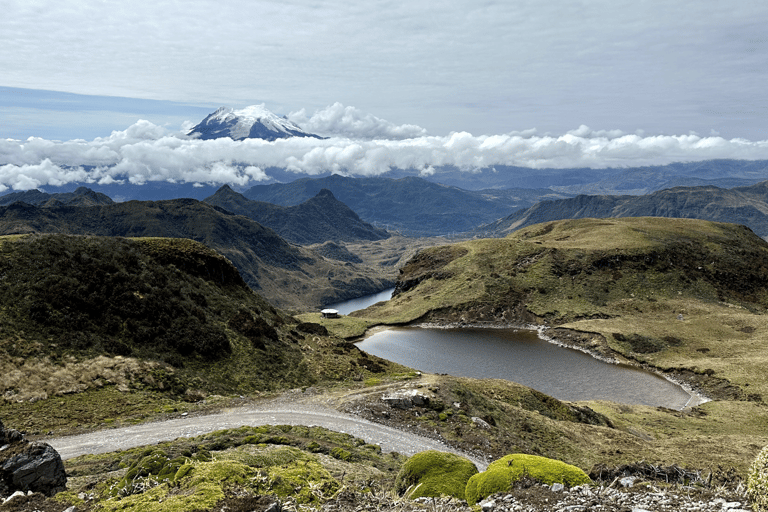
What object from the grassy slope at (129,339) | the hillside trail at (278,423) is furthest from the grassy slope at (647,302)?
the grassy slope at (129,339)

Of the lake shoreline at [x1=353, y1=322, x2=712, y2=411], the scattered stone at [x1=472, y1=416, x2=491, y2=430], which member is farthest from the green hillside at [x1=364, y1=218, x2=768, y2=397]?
the scattered stone at [x1=472, y1=416, x2=491, y2=430]

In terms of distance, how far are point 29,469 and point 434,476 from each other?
→ 1682cm

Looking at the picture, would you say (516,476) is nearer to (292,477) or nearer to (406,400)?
(292,477)

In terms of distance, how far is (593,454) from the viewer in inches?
1561

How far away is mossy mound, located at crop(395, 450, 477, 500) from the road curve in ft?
45.5

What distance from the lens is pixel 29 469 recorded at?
56.6 ft

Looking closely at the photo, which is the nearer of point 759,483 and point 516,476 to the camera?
point 759,483

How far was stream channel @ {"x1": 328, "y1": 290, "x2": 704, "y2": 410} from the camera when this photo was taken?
76.9 metres

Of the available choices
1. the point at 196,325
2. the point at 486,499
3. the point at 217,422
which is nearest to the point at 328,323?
the point at 196,325

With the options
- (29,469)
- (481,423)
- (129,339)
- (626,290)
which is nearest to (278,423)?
(481,423)

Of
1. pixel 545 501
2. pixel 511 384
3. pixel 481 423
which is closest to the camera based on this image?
pixel 545 501

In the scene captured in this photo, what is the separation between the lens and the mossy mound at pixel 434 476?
18.0 metres

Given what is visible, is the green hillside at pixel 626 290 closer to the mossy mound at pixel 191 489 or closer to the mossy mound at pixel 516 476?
the mossy mound at pixel 516 476

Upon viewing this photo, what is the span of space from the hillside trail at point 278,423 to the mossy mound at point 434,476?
13.9 m
